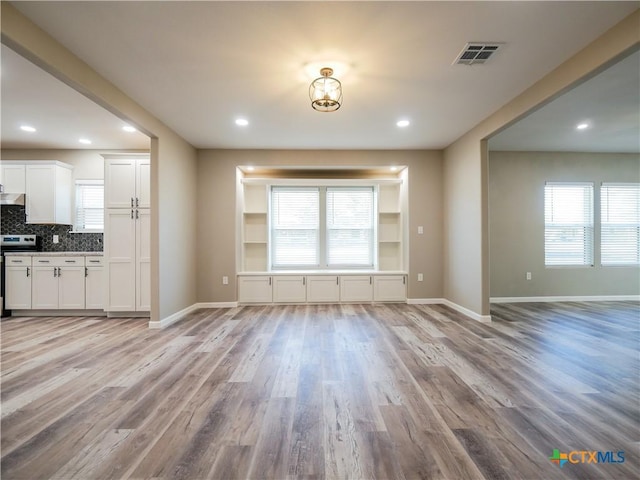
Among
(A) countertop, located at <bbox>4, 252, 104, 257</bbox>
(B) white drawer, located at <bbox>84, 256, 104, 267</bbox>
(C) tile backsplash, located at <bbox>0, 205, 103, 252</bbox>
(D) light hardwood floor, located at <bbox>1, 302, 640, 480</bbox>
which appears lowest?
(D) light hardwood floor, located at <bbox>1, 302, 640, 480</bbox>

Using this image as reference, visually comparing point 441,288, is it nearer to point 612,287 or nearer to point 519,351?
point 519,351

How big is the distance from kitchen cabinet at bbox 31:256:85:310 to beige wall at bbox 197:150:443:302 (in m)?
1.75

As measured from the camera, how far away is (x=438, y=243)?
5.11 metres

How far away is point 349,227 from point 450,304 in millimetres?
2290

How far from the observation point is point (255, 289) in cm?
508

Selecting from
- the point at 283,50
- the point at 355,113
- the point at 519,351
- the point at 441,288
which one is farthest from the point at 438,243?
the point at 283,50

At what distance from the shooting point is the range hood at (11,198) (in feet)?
14.6

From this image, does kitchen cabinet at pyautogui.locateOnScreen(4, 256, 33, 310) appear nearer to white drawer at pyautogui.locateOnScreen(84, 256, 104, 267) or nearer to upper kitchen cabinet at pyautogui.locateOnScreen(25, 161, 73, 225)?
upper kitchen cabinet at pyautogui.locateOnScreen(25, 161, 73, 225)

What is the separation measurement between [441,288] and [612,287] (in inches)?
132

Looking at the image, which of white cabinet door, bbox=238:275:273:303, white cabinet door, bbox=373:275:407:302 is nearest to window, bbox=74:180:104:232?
white cabinet door, bbox=238:275:273:303

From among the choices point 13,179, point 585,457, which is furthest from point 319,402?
point 13,179

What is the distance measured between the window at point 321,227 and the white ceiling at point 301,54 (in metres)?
1.87

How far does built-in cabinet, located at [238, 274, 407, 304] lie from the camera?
510 centimetres

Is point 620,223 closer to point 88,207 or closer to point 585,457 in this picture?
point 585,457
